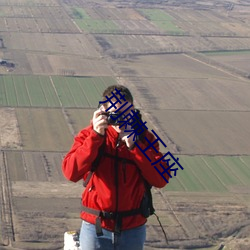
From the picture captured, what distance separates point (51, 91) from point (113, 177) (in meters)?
44.8

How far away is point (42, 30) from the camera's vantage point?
245ft

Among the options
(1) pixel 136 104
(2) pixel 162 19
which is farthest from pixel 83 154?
(2) pixel 162 19

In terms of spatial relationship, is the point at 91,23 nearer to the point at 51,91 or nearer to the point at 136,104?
the point at 51,91

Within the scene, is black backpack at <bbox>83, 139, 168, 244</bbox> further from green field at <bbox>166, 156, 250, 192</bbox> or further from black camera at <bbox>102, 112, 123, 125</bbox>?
green field at <bbox>166, 156, 250, 192</bbox>

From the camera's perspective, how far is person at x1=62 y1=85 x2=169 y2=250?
16.3 ft

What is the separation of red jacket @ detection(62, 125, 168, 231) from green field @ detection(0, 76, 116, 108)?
40393mm

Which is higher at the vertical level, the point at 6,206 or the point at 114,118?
the point at 114,118

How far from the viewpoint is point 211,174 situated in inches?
1348

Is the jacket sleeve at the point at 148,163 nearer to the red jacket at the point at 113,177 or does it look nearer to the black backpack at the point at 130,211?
the red jacket at the point at 113,177

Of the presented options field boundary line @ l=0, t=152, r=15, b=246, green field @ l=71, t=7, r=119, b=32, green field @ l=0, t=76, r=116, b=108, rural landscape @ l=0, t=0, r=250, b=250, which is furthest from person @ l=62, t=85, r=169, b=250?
green field @ l=71, t=7, r=119, b=32

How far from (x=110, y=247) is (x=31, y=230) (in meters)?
22.3

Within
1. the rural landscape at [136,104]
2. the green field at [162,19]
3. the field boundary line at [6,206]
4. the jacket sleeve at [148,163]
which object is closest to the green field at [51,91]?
the rural landscape at [136,104]

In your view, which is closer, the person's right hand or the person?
the person's right hand

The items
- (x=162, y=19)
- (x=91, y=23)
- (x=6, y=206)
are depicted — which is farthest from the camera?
(x=162, y=19)
